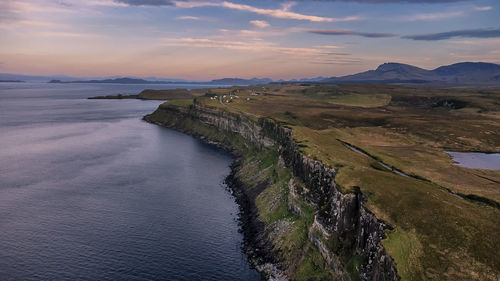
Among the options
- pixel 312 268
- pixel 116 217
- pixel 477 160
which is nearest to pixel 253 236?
pixel 312 268

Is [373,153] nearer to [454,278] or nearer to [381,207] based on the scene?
[381,207]

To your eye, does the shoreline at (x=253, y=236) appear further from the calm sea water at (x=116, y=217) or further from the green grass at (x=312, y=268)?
the green grass at (x=312, y=268)

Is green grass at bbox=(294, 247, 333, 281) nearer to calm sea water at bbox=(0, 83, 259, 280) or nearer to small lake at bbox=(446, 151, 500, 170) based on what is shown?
calm sea water at bbox=(0, 83, 259, 280)

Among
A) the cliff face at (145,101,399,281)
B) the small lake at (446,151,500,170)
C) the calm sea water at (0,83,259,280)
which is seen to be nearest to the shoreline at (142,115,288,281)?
the calm sea water at (0,83,259,280)

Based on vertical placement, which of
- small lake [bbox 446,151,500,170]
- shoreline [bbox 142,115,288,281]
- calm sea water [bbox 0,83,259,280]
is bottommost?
shoreline [bbox 142,115,288,281]

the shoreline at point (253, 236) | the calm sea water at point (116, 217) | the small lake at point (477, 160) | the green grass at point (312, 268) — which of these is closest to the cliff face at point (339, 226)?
the green grass at point (312, 268)
